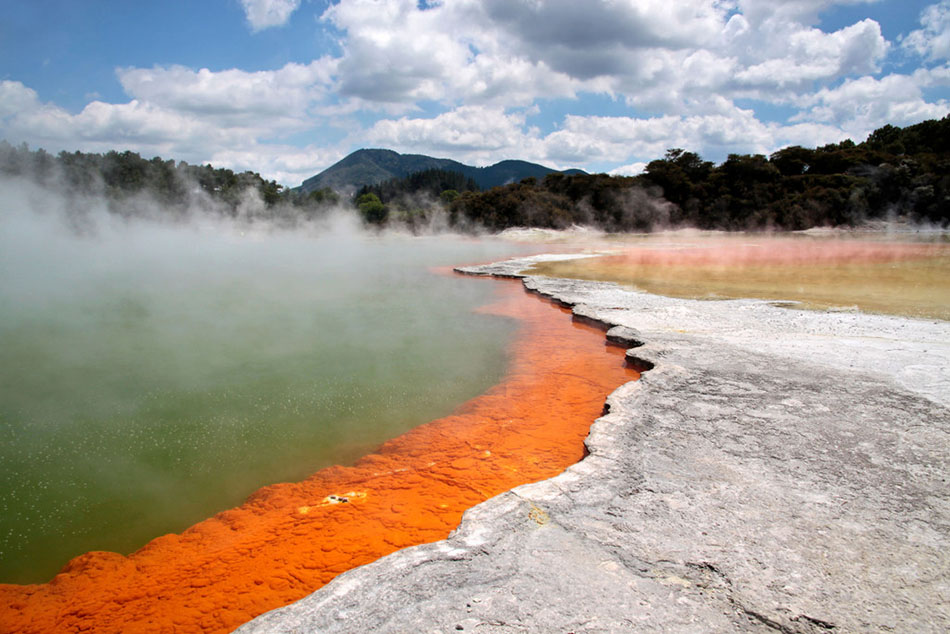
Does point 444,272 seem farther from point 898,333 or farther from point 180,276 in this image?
point 898,333

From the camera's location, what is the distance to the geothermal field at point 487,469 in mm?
1938

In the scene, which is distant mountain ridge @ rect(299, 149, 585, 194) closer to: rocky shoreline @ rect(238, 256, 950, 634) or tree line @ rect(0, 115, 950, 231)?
tree line @ rect(0, 115, 950, 231)

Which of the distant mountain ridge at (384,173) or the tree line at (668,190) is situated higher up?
the distant mountain ridge at (384,173)

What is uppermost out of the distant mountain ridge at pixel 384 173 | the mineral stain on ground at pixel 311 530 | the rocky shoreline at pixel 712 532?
the distant mountain ridge at pixel 384 173

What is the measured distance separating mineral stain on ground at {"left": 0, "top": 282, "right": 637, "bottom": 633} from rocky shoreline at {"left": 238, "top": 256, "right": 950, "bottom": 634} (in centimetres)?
51

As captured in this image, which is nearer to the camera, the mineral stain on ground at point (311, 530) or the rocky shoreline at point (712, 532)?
the rocky shoreline at point (712, 532)

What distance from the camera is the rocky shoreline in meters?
1.78

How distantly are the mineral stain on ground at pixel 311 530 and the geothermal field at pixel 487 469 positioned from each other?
2 centimetres

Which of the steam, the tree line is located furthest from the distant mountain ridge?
the steam

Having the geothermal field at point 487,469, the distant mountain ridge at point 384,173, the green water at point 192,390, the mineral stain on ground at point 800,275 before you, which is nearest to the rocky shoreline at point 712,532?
the geothermal field at point 487,469

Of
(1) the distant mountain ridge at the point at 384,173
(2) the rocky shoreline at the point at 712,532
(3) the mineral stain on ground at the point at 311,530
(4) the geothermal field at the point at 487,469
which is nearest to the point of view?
(2) the rocky shoreline at the point at 712,532

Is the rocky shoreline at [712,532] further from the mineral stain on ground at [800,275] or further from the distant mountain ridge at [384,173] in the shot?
the distant mountain ridge at [384,173]

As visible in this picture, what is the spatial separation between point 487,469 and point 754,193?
102ft

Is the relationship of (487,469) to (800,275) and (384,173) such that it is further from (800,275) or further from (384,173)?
(384,173)
